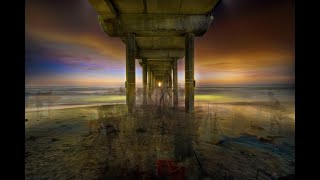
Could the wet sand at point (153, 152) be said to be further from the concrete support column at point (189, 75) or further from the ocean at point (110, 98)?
the concrete support column at point (189, 75)

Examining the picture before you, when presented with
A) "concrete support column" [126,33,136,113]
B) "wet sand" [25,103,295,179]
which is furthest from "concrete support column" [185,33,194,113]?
"wet sand" [25,103,295,179]

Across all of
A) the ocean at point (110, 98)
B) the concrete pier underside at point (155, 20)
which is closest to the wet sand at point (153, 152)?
the ocean at point (110, 98)

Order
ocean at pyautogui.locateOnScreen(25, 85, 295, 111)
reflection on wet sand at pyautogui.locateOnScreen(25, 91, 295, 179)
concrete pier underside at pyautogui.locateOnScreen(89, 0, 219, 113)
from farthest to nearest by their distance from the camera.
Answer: ocean at pyautogui.locateOnScreen(25, 85, 295, 111)
concrete pier underside at pyautogui.locateOnScreen(89, 0, 219, 113)
reflection on wet sand at pyautogui.locateOnScreen(25, 91, 295, 179)

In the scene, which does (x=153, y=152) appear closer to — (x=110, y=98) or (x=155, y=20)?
(x=155, y=20)

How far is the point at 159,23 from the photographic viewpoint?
11.6 metres

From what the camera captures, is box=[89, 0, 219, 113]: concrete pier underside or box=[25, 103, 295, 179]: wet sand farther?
box=[89, 0, 219, 113]: concrete pier underside

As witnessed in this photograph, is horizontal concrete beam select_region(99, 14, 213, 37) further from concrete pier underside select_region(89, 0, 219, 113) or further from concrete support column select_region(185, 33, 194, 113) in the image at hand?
concrete support column select_region(185, 33, 194, 113)

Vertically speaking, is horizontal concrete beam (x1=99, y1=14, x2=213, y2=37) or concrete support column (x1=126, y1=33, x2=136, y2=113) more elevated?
horizontal concrete beam (x1=99, y1=14, x2=213, y2=37)

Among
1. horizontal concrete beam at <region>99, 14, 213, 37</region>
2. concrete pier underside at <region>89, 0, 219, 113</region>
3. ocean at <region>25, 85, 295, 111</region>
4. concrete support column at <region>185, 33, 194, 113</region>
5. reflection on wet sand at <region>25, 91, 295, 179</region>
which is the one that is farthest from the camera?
ocean at <region>25, 85, 295, 111</region>

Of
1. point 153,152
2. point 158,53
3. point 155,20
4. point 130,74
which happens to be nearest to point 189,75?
point 130,74

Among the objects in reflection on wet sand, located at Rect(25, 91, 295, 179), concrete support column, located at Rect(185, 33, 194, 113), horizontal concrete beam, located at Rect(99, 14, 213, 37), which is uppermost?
horizontal concrete beam, located at Rect(99, 14, 213, 37)

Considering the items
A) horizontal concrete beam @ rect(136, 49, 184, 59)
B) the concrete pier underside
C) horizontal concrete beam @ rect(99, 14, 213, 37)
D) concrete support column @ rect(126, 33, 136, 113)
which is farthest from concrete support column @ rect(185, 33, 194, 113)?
horizontal concrete beam @ rect(136, 49, 184, 59)

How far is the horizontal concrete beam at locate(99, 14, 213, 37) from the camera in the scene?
1145 centimetres
